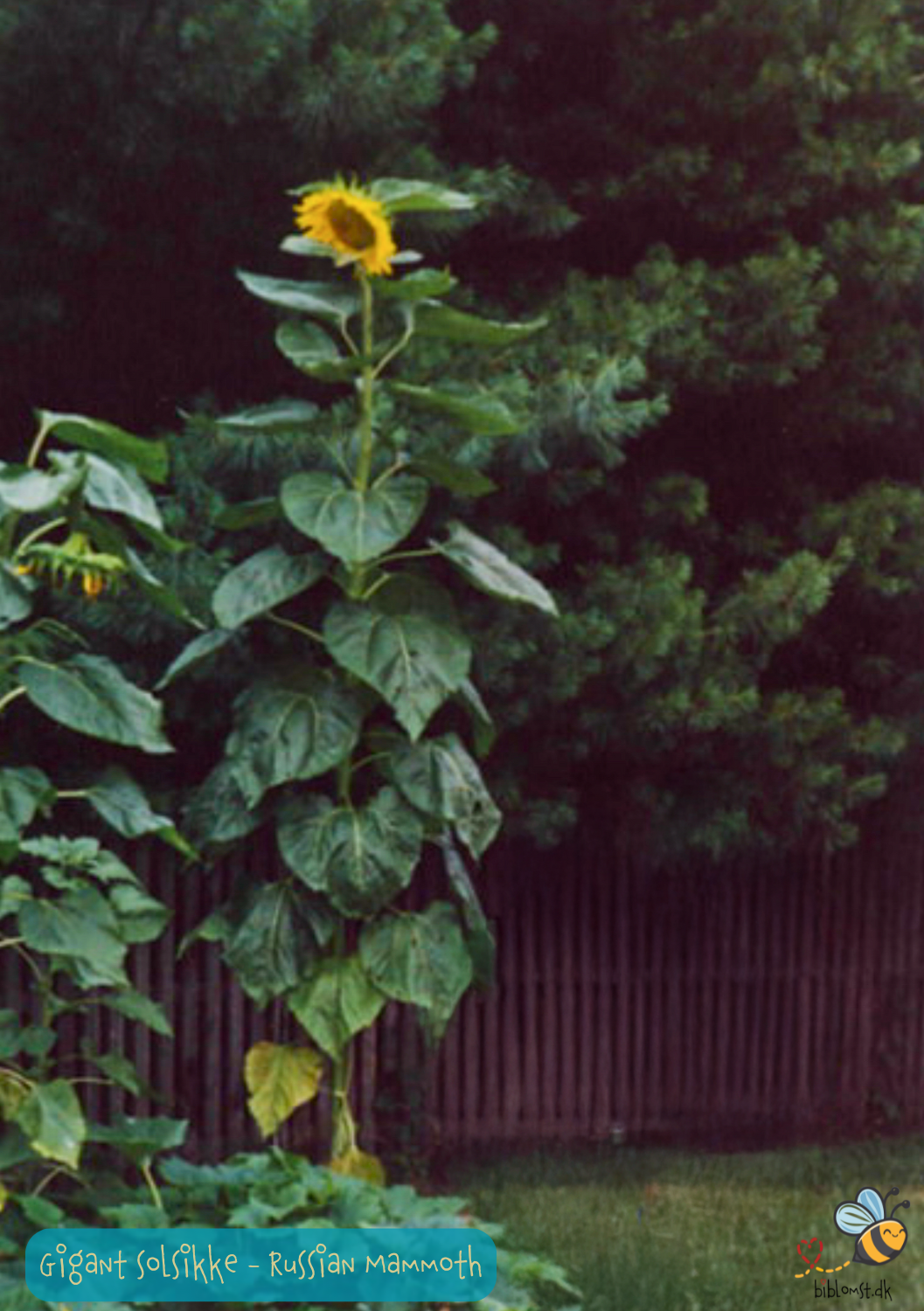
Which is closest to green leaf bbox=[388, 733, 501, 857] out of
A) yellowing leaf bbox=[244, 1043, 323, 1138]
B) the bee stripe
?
yellowing leaf bbox=[244, 1043, 323, 1138]

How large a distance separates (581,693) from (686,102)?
234 centimetres

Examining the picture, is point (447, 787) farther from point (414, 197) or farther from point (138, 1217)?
point (414, 197)

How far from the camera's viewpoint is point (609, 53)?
842 centimetres

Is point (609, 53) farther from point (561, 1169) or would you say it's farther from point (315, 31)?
point (561, 1169)

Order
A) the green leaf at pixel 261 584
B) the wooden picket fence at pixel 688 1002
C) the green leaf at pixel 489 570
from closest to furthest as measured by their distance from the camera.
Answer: the green leaf at pixel 261 584 < the green leaf at pixel 489 570 < the wooden picket fence at pixel 688 1002

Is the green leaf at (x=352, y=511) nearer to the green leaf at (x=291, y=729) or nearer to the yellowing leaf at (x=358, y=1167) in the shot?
the green leaf at (x=291, y=729)

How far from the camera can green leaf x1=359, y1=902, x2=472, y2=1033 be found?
554cm

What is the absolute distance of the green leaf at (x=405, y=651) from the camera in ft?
17.6

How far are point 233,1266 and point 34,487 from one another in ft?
5.85

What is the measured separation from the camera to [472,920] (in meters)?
5.81

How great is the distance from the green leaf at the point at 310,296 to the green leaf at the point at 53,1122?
2.07 m

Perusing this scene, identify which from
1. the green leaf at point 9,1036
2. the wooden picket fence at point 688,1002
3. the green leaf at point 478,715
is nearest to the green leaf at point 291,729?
the green leaf at point 478,715

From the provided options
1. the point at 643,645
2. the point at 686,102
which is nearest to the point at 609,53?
the point at 686,102

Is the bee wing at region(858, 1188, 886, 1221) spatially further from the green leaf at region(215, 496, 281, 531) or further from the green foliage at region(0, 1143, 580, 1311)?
the green leaf at region(215, 496, 281, 531)
